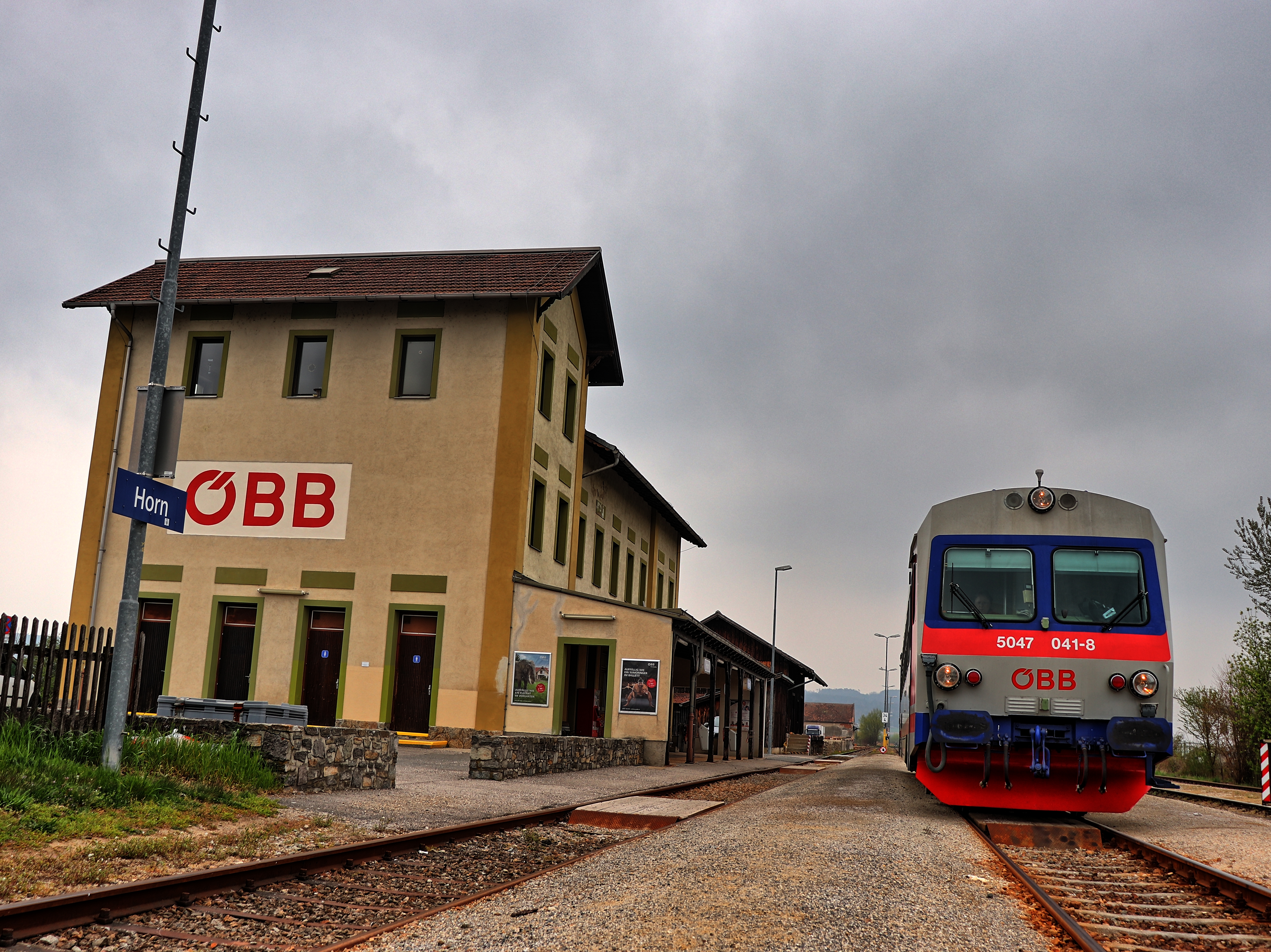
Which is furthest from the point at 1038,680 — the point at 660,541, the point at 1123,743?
the point at 660,541

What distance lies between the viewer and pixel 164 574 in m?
22.7

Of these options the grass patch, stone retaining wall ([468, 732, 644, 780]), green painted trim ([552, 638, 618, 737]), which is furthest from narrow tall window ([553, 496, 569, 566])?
the grass patch

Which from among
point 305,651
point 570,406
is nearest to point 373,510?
point 305,651

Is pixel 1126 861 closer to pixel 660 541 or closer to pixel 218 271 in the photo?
pixel 218 271

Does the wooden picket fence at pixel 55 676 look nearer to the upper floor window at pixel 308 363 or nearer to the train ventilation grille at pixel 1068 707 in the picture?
the train ventilation grille at pixel 1068 707

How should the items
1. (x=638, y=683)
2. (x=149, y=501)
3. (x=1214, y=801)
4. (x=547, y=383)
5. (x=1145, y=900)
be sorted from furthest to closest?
(x=547, y=383)
(x=638, y=683)
(x=1214, y=801)
(x=149, y=501)
(x=1145, y=900)

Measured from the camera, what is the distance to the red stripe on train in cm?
1046

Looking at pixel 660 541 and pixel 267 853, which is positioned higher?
pixel 660 541

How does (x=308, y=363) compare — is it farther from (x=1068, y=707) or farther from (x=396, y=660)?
(x=1068, y=707)

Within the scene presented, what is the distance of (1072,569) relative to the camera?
430 inches

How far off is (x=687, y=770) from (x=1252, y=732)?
16.0 m

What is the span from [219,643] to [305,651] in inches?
77.4

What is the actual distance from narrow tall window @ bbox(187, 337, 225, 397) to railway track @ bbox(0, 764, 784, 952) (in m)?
17.9

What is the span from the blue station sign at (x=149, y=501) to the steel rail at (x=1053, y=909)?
7.57 meters
